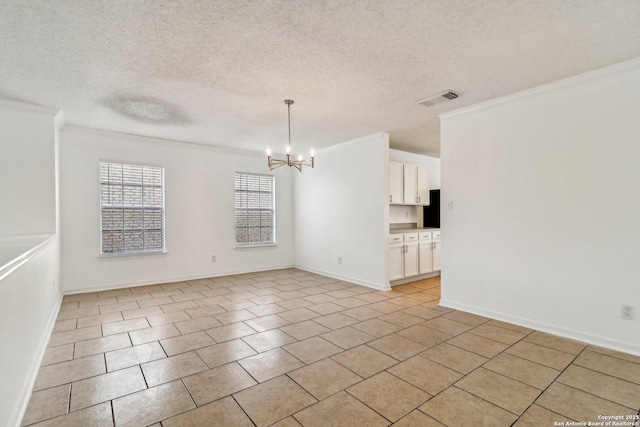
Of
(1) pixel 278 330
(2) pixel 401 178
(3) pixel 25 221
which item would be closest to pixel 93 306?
(3) pixel 25 221

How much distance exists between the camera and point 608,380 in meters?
2.28

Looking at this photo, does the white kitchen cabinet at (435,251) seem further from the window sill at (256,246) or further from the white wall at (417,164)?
the window sill at (256,246)

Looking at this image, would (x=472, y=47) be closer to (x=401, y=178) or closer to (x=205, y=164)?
(x=401, y=178)

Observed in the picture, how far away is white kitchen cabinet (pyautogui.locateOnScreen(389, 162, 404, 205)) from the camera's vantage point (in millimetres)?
5469

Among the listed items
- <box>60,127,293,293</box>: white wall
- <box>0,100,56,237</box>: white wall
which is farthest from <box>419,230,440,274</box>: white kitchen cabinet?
<box>0,100,56,237</box>: white wall

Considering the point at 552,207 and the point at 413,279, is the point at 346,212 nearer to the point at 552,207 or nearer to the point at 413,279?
the point at 413,279

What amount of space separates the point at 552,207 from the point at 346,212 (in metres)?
3.20

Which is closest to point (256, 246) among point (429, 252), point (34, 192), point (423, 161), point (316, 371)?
point (429, 252)

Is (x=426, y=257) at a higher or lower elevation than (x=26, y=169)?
lower

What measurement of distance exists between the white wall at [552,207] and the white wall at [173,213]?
13.1 feet

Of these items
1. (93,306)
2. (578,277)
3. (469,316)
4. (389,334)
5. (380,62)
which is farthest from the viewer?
(93,306)

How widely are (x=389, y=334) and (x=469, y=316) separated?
1.21 m

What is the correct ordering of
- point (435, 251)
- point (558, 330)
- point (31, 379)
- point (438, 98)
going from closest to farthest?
point (31, 379)
point (558, 330)
point (438, 98)
point (435, 251)

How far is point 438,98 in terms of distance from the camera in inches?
138
